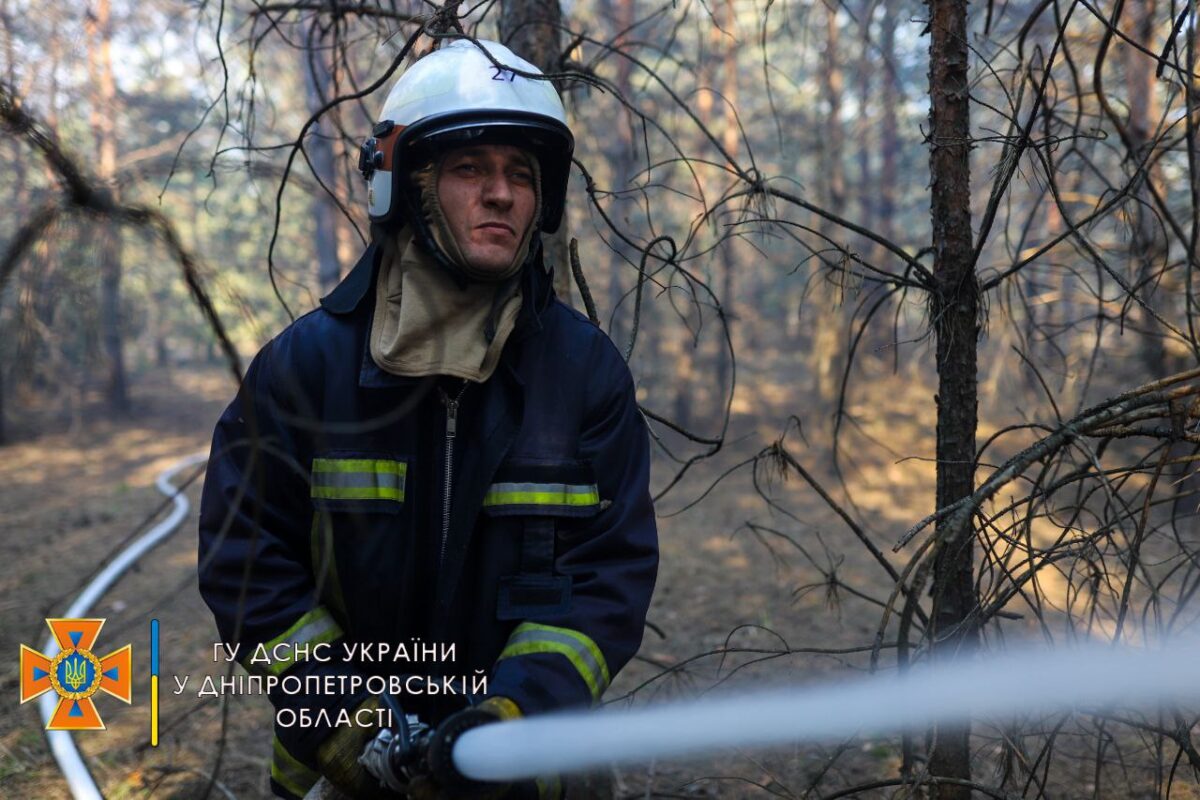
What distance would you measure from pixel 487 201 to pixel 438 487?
2.73 feet

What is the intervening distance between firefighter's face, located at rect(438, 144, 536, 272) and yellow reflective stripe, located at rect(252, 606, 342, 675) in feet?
3.48

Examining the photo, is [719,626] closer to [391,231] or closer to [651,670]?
[651,670]

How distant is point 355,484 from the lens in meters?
2.26

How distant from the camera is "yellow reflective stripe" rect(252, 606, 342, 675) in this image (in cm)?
224

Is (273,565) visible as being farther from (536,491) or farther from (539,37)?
(539,37)

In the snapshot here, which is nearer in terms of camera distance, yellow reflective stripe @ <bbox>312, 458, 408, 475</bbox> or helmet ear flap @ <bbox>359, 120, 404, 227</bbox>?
yellow reflective stripe @ <bbox>312, 458, 408, 475</bbox>

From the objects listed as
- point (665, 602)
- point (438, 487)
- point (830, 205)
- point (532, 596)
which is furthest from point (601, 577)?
point (830, 205)

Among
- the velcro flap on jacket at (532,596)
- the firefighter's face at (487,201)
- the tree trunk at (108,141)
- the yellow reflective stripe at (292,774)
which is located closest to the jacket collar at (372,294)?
the firefighter's face at (487,201)

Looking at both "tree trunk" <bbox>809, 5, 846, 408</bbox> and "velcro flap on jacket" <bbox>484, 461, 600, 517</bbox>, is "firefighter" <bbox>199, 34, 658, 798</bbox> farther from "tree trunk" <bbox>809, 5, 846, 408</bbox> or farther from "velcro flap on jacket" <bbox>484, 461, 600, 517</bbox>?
"tree trunk" <bbox>809, 5, 846, 408</bbox>

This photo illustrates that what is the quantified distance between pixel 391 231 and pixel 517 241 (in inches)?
16.2

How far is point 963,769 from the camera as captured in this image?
8.79 feet

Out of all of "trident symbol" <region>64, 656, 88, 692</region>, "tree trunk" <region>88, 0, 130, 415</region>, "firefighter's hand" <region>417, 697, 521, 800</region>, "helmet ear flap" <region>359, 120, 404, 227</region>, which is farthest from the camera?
"tree trunk" <region>88, 0, 130, 415</region>

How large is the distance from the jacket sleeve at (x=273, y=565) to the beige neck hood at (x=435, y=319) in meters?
0.28

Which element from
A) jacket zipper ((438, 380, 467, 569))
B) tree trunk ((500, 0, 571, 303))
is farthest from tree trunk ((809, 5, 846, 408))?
jacket zipper ((438, 380, 467, 569))
